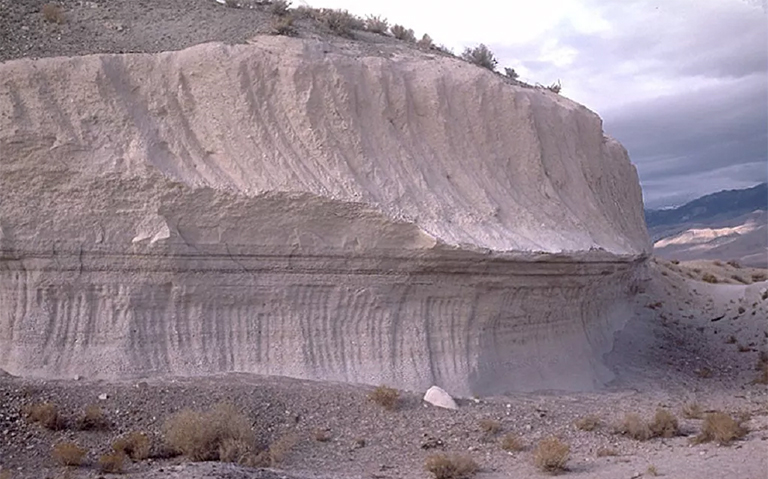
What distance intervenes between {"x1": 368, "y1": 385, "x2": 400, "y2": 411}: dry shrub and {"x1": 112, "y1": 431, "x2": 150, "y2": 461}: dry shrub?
3.38 meters

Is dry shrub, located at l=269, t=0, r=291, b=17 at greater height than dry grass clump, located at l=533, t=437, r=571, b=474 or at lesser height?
greater

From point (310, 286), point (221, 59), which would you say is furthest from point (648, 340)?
point (221, 59)

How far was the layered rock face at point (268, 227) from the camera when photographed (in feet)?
42.0

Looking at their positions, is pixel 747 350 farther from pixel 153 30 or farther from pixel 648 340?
pixel 153 30

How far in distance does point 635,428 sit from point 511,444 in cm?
227

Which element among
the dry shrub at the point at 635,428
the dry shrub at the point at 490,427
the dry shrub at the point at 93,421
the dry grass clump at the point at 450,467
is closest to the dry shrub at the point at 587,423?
the dry shrub at the point at 635,428

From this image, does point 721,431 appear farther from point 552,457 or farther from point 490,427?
point 490,427

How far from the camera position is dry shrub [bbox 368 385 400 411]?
12.7m

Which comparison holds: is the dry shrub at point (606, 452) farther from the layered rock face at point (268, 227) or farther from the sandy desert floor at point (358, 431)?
the layered rock face at point (268, 227)

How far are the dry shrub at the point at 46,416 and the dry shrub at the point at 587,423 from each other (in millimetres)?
7234

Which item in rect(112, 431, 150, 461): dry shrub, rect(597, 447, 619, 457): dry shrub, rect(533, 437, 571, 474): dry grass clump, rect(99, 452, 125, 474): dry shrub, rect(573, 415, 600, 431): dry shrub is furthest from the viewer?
rect(573, 415, 600, 431): dry shrub

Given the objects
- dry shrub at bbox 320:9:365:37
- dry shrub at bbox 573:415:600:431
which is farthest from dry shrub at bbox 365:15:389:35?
dry shrub at bbox 573:415:600:431

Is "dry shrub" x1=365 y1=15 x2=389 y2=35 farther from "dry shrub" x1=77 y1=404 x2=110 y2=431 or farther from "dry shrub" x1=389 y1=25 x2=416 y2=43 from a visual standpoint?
"dry shrub" x1=77 y1=404 x2=110 y2=431

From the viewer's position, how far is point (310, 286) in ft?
44.9
